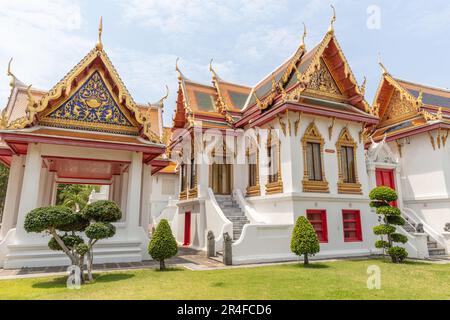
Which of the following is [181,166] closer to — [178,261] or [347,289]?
[178,261]

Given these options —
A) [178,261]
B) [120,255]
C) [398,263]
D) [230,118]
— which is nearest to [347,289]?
[398,263]

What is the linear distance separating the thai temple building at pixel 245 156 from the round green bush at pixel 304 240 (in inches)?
56.8

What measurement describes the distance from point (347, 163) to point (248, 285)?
29.1 ft

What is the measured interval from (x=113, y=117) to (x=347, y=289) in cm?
905

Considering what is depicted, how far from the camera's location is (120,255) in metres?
10.1

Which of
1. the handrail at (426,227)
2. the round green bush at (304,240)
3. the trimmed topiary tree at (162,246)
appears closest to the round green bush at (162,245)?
the trimmed topiary tree at (162,246)

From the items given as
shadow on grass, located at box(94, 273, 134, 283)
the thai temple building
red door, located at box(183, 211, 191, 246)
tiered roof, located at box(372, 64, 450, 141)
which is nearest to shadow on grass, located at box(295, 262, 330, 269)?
the thai temple building

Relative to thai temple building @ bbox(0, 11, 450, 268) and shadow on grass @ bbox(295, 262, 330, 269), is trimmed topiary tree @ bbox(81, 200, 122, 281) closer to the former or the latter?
thai temple building @ bbox(0, 11, 450, 268)

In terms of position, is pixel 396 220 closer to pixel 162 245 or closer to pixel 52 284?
pixel 162 245

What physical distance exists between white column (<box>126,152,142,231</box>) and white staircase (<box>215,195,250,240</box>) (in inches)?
149

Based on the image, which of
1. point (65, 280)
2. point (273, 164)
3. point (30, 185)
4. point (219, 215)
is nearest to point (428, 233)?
point (273, 164)

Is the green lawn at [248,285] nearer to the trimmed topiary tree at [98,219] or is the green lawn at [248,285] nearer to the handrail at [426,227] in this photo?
the trimmed topiary tree at [98,219]

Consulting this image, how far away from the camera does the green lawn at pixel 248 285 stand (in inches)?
229

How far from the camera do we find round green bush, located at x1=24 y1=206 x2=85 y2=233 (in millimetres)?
6492
